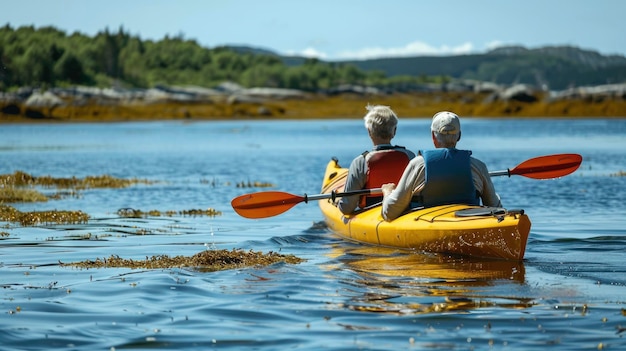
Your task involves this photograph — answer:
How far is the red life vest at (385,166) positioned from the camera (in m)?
12.0

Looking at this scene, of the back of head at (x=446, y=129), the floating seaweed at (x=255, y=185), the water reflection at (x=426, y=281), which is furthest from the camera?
the floating seaweed at (x=255, y=185)

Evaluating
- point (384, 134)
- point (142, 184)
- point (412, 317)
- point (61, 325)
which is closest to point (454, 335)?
point (412, 317)

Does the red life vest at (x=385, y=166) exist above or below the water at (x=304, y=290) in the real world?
above

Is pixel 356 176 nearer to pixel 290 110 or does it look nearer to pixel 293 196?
pixel 293 196

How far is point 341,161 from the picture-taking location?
32844 mm

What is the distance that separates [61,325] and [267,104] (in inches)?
3557

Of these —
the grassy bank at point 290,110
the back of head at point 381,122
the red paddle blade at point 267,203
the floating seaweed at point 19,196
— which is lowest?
the floating seaweed at point 19,196

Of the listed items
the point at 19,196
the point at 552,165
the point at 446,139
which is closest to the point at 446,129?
the point at 446,139

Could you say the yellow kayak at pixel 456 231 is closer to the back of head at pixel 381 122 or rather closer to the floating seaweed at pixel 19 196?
the back of head at pixel 381 122

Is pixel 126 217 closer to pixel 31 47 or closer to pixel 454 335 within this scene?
pixel 454 335

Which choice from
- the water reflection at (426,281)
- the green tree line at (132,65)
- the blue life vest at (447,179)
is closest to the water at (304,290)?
the water reflection at (426,281)

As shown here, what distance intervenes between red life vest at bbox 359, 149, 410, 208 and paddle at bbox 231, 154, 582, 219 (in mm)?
595

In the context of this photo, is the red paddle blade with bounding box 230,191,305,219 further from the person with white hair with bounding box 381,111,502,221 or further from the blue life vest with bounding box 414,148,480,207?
the blue life vest with bounding box 414,148,480,207

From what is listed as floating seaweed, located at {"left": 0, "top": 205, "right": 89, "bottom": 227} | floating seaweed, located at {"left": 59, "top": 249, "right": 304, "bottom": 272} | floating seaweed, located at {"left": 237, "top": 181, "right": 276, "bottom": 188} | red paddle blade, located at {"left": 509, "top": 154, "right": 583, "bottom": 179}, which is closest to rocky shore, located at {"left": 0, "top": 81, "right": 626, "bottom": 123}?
floating seaweed, located at {"left": 237, "top": 181, "right": 276, "bottom": 188}
